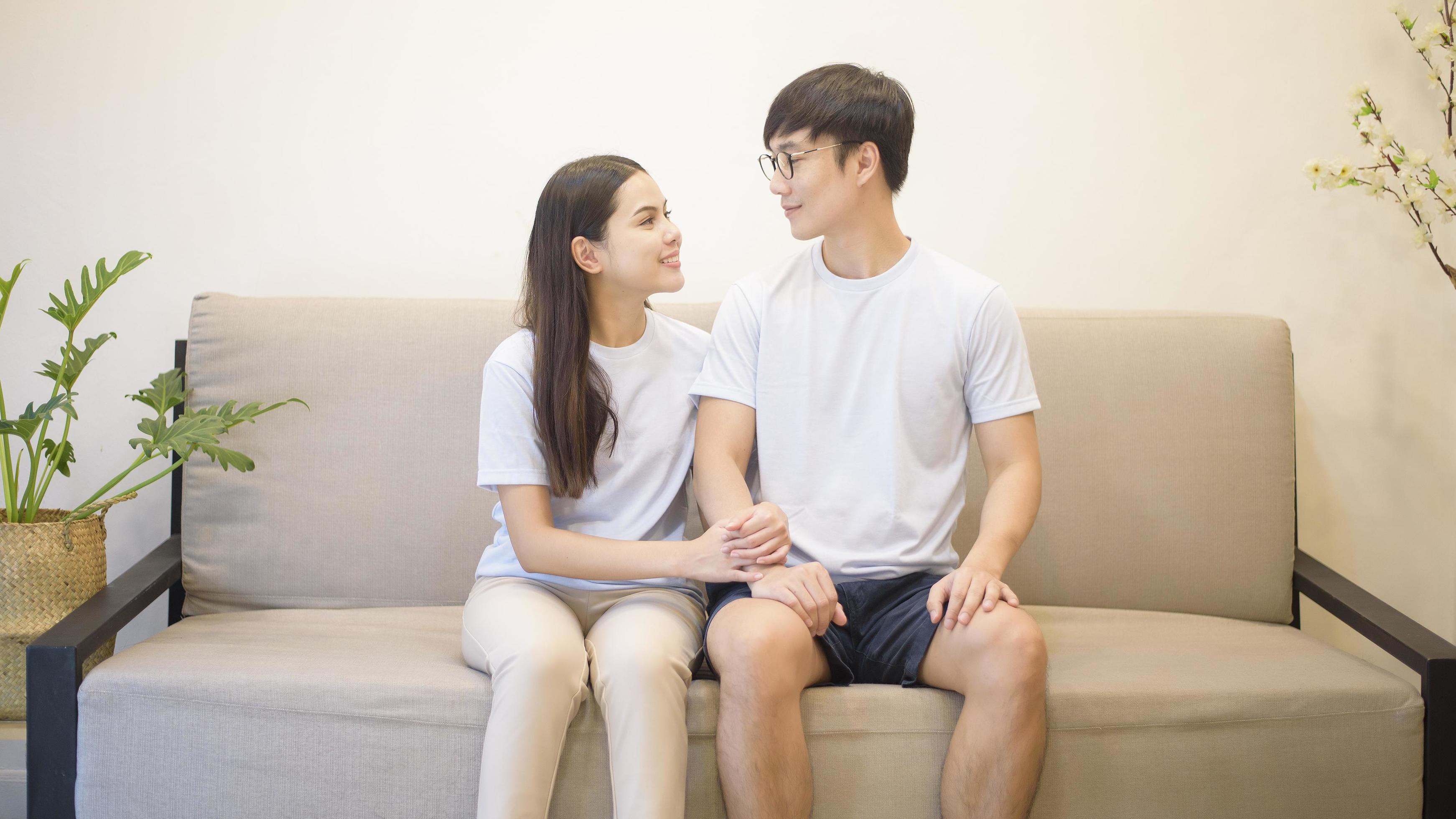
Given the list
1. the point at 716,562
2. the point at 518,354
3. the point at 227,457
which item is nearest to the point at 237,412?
the point at 227,457

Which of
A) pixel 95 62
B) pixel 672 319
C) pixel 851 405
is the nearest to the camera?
pixel 851 405

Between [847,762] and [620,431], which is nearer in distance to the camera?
[847,762]

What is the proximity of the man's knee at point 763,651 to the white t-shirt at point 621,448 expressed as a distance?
0.20 m

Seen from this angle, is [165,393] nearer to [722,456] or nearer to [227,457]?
[227,457]

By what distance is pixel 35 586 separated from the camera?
5.48ft

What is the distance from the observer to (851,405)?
61.4 inches

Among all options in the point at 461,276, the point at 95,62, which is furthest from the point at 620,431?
the point at 95,62

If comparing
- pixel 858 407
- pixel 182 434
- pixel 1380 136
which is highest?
pixel 1380 136

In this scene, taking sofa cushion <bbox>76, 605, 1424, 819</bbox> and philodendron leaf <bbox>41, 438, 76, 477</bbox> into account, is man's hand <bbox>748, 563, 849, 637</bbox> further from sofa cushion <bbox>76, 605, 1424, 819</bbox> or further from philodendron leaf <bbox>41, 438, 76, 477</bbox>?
philodendron leaf <bbox>41, 438, 76, 477</bbox>

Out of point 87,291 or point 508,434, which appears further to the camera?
point 87,291

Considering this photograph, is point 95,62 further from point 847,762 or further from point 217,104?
point 847,762

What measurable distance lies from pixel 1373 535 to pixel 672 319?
5.54 ft

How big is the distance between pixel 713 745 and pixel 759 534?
0.95 feet

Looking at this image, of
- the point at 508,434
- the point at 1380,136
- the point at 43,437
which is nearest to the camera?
the point at 508,434
